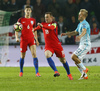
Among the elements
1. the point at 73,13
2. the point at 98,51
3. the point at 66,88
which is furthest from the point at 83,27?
the point at 73,13

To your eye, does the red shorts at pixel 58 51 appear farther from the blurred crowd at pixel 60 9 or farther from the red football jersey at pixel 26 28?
the blurred crowd at pixel 60 9

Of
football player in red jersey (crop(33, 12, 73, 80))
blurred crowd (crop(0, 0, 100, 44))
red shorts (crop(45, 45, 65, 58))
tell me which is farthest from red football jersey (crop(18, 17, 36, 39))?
blurred crowd (crop(0, 0, 100, 44))

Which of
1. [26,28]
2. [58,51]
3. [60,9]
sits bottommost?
[58,51]

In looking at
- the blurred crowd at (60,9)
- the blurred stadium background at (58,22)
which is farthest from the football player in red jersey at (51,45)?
the blurred crowd at (60,9)

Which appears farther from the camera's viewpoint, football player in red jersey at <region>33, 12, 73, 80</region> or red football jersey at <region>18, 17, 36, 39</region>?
red football jersey at <region>18, 17, 36, 39</region>

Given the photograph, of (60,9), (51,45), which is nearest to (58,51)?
(51,45)

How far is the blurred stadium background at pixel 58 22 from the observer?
50.5 feet

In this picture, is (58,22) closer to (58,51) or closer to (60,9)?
(60,9)

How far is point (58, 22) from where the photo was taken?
654 inches

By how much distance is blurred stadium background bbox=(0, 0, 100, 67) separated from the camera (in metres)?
15.4

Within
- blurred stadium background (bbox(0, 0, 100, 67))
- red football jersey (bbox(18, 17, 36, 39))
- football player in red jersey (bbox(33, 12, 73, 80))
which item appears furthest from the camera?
blurred stadium background (bbox(0, 0, 100, 67))

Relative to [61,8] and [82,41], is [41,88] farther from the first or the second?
[61,8]

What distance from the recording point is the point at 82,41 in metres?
8.58

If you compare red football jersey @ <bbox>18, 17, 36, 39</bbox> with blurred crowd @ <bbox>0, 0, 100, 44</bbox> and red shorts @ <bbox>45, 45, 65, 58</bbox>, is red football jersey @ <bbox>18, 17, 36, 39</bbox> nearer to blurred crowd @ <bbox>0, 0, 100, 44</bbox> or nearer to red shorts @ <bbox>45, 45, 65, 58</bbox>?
red shorts @ <bbox>45, 45, 65, 58</bbox>
